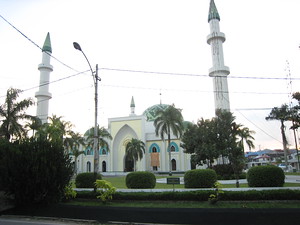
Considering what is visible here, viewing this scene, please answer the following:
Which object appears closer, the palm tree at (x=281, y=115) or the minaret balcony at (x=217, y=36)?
the palm tree at (x=281, y=115)

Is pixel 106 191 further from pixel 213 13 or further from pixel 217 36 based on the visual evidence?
pixel 213 13

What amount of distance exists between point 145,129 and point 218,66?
880 inches

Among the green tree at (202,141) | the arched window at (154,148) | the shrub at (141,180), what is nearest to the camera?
the shrub at (141,180)

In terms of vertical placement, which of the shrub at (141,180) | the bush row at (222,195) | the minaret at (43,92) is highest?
the minaret at (43,92)

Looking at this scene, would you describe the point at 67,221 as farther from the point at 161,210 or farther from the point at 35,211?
the point at 161,210

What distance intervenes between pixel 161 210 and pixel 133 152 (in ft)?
109

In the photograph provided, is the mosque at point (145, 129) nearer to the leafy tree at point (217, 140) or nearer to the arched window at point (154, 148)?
the arched window at point (154, 148)

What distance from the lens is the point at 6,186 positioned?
11.5 meters

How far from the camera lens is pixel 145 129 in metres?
52.9

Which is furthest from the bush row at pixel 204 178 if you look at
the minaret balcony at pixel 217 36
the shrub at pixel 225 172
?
the minaret balcony at pixel 217 36

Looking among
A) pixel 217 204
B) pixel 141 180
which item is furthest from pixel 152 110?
pixel 217 204

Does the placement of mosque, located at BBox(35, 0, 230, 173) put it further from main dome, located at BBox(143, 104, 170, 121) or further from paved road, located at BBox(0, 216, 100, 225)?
paved road, located at BBox(0, 216, 100, 225)

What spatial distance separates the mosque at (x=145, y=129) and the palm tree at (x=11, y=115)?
15.4 m

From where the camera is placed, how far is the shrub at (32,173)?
11.4 m
